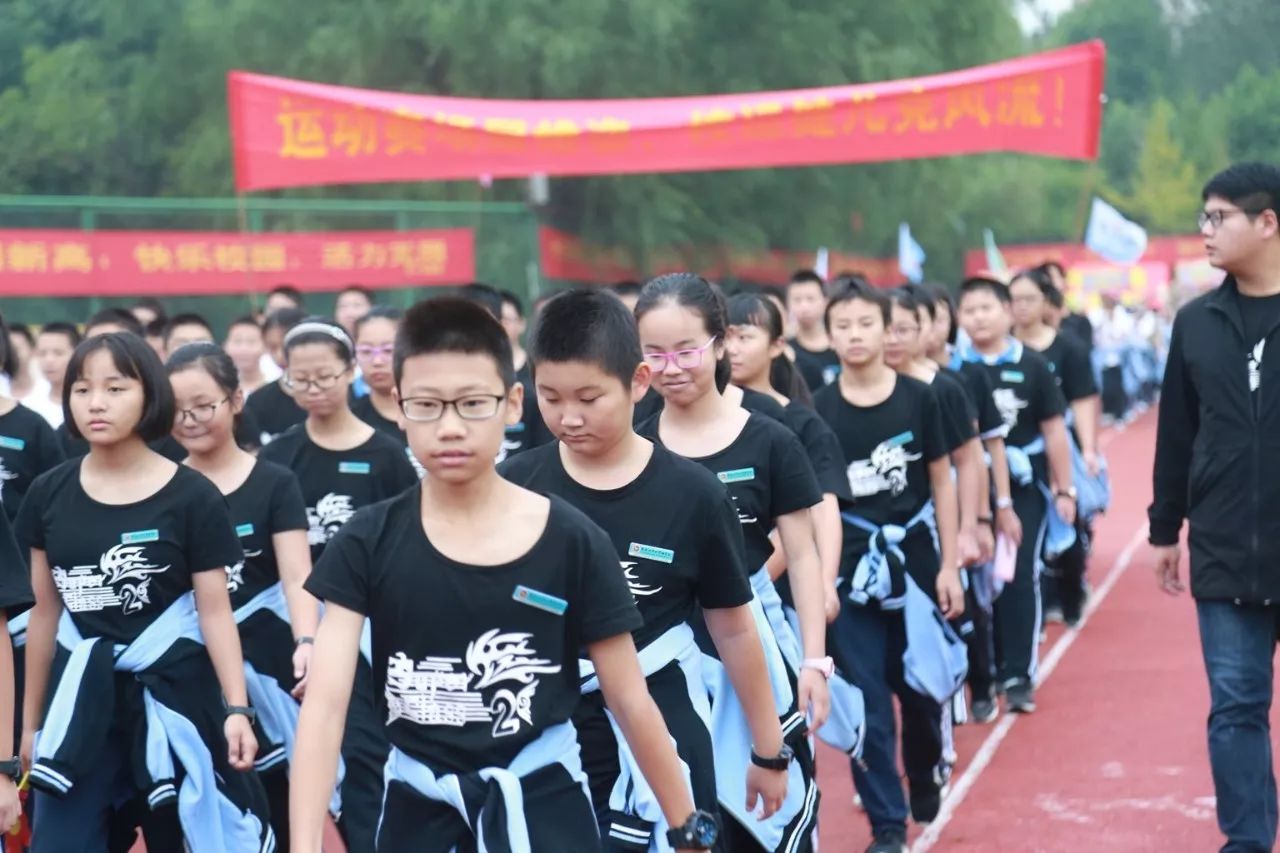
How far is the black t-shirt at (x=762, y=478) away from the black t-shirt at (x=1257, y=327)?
57.4 inches

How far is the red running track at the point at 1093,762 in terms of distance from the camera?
7.41m

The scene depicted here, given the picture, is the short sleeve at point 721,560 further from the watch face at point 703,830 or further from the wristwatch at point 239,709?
the wristwatch at point 239,709

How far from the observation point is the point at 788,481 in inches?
213

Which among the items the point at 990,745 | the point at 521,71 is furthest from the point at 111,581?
the point at 521,71

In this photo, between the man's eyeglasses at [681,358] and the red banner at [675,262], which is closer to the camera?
the man's eyeglasses at [681,358]

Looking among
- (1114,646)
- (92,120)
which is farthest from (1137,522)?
(92,120)

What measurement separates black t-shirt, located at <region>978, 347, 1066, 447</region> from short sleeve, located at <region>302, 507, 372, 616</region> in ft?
23.0

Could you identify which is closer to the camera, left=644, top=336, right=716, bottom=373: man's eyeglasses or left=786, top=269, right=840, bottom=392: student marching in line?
left=644, top=336, right=716, bottom=373: man's eyeglasses

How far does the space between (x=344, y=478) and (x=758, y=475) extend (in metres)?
2.22

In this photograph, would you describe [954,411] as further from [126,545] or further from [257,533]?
[126,545]

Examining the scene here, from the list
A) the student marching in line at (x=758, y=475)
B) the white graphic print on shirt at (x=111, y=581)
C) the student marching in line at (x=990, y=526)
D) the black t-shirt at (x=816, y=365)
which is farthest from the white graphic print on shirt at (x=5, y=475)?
the black t-shirt at (x=816, y=365)

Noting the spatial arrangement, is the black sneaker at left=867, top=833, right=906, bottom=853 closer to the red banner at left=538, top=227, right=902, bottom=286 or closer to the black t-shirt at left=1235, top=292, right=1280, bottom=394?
the black t-shirt at left=1235, top=292, right=1280, bottom=394

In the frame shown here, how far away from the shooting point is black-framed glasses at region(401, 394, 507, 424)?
12.3 feet

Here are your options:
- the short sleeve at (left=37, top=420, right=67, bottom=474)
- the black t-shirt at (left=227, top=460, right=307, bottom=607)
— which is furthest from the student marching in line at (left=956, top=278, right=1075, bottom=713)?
the short sleeve at (left=37, top=420, right=67, bottom=474)
